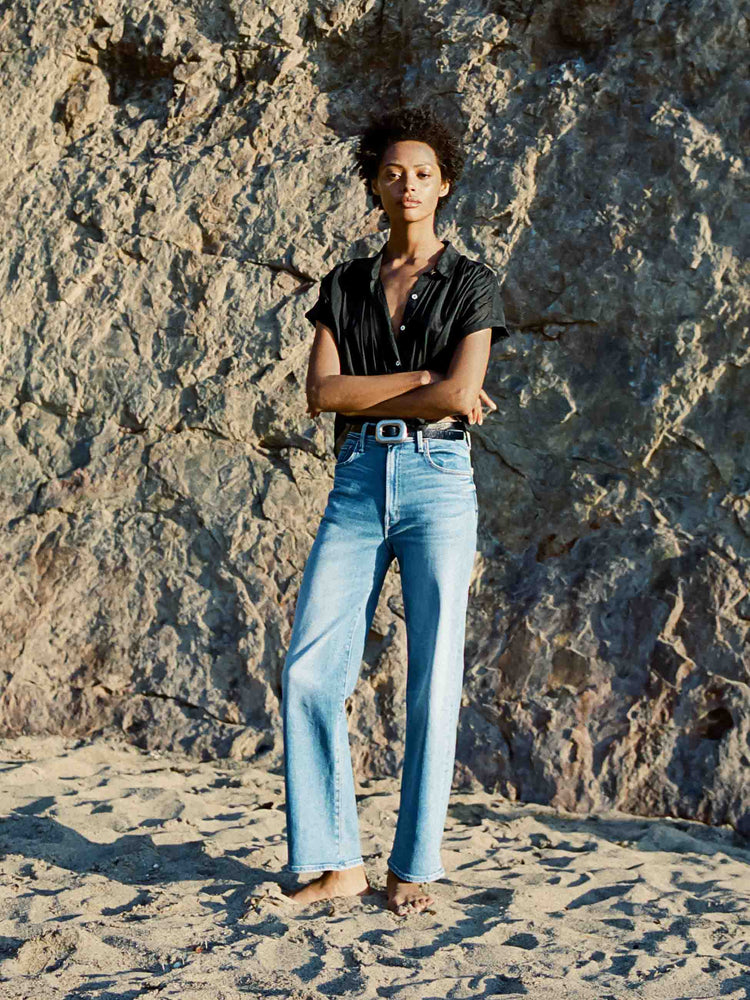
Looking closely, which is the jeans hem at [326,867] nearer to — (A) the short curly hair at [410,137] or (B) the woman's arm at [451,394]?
(B) the woman's arm at [451,394]

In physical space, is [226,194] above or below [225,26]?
below

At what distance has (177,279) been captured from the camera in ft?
16.7

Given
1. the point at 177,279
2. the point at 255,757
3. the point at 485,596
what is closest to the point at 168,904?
the point at 255,757

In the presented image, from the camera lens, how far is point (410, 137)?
321 cm

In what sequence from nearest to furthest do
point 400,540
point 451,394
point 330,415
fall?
point 451,394 < point 400,540 < point 330,415

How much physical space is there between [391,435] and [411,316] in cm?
35

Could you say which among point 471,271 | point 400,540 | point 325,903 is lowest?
point 325,903

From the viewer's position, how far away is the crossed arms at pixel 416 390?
9.91 ft

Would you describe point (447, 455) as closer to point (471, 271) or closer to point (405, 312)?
point (405, 312)

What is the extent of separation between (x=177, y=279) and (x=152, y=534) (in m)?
1.16

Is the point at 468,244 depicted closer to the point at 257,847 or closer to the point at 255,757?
the point at 255,757

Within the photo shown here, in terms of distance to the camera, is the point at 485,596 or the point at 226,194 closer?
the point at 485,596

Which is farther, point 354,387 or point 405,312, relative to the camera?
point 405,312

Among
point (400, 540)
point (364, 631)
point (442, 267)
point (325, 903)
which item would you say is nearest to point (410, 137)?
point (442, 267)
